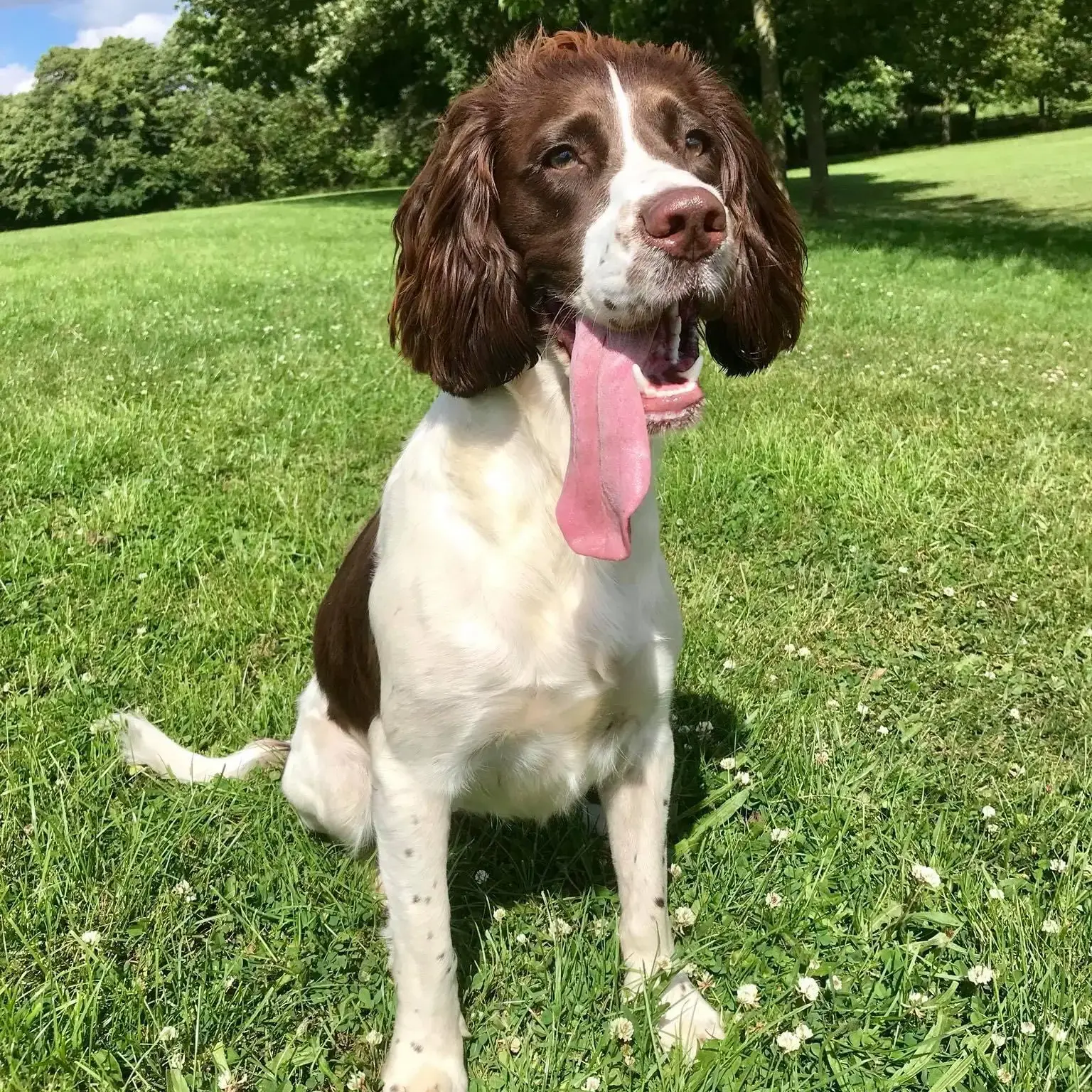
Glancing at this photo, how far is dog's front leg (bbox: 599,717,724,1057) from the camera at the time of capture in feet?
7.32

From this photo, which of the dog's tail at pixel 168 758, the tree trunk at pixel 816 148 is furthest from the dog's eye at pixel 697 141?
the tree trunk at pixel 816 148

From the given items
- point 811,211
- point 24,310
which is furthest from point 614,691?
point 811,211

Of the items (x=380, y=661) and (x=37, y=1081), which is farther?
(x=380, y=661)

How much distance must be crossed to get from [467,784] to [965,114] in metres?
59.5

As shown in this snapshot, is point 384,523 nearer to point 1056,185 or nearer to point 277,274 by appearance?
point 277,274

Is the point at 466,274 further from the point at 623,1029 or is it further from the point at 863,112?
the point at 863,112

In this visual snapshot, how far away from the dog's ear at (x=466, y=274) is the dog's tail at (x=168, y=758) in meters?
1.32

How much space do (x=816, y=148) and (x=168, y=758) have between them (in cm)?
1914

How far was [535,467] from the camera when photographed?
2.05 meters

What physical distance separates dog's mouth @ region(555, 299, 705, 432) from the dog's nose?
12 centimetres

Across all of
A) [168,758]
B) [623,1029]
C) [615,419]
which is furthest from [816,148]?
[623,1029]

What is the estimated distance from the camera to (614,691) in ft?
7.07

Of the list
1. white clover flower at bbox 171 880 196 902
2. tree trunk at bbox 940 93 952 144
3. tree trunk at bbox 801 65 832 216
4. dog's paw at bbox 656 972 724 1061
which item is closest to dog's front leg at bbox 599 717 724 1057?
dog's paw at bbox 656 972 724 1061

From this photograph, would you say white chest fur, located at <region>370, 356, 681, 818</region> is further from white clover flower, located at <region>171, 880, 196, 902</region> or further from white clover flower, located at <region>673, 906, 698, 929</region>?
white clover flower, located at <region>171, 880, 196, 902</region>
